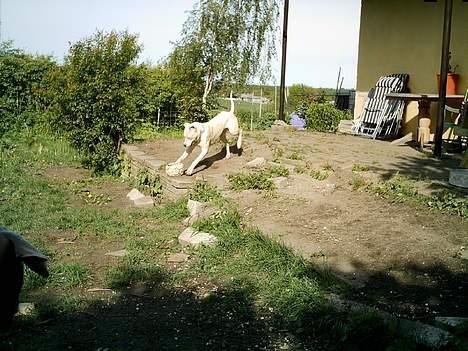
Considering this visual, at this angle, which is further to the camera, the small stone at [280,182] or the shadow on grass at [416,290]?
the small stone at [280,182]

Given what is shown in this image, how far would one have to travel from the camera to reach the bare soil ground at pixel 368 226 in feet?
11.6

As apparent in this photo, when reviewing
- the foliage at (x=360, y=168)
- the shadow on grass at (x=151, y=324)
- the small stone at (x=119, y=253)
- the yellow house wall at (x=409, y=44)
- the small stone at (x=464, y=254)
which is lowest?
the shadow on grass at (x=151, y=324)

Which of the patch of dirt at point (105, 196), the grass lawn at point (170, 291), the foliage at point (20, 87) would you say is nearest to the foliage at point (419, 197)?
the grass lawn at point (170, 291)

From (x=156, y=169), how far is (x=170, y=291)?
378cm

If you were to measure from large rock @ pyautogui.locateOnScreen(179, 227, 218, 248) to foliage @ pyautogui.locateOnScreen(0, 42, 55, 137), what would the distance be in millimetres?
8869

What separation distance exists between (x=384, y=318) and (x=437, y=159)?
5.33m

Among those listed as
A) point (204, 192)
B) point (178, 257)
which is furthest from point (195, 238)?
point (204, 192)

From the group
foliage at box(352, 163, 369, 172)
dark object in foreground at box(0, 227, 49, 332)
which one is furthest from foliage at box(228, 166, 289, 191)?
dark object in foreground at box(0, 227, 49, 332)

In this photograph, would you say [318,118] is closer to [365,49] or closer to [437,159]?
[365,49]

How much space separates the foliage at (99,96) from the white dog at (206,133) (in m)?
2.58

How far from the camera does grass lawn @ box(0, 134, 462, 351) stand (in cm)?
317

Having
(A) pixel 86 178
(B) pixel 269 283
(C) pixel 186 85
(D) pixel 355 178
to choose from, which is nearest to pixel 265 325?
(B) pixel 269 283

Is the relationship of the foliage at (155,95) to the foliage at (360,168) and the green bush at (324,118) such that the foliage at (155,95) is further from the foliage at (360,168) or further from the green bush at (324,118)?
the foliage at (360,168)

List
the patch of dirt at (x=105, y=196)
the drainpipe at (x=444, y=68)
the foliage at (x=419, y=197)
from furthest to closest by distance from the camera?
the drainpipe at (x=444, y=68) → the patch of dirt at (x=105, y=196) → the foliage at (x=419, y=197)
